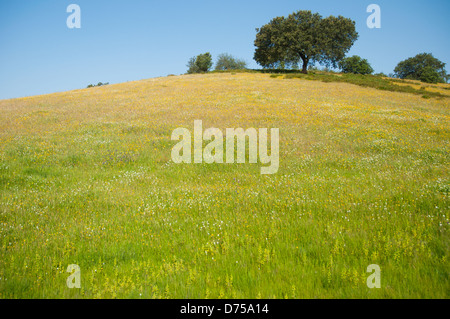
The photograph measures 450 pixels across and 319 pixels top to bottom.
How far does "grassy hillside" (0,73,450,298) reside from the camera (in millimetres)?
3873

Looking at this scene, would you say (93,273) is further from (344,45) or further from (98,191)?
(344,45)

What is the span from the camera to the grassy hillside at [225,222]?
12.7 ft

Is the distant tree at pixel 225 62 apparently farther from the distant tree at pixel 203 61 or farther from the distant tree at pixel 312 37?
the distant tree at pixel 312 37

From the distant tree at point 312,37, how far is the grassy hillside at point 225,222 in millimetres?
63554

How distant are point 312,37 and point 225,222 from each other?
73.9 meters

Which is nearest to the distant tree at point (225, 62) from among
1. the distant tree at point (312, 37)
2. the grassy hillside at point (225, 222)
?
the distant tree at point (312, 37)

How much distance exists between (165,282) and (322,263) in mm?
2694

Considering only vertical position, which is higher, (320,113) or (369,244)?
(320,113)

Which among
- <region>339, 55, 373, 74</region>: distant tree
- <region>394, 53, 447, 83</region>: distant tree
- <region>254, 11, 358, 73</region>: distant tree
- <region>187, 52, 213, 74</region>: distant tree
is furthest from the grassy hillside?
<region>394, 53, 447, 83</region>: distant tree

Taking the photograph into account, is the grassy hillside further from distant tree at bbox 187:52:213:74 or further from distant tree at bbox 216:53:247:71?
distant tree at bbox 216:53:247:71

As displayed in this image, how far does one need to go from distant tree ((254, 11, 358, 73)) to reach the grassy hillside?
63554mm
